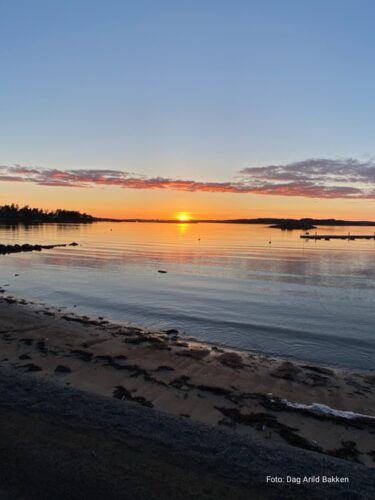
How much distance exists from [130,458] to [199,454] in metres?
0.97

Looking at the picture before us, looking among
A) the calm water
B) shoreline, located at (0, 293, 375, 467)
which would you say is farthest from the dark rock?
the calm water

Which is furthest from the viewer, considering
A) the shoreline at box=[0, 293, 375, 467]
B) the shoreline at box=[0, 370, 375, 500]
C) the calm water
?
the calm water

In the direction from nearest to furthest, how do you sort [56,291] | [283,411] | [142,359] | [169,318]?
[283,411] < [142,359] < [169,318] < [56,291]

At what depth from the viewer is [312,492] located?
15.1 feet

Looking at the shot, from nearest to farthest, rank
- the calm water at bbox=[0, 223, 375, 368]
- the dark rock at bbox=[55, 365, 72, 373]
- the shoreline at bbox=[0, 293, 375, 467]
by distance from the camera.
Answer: the shoreline at bbox=[0, 293, 375, 467] → the dark rock at bbox=[55, 365, 72, 373] → the calm water at bbox=[0, 223, 375, 368]

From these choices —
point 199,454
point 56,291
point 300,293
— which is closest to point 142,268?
point 56,291

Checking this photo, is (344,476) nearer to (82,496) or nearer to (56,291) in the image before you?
(82,496)

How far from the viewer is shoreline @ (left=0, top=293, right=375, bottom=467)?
23.9 feet

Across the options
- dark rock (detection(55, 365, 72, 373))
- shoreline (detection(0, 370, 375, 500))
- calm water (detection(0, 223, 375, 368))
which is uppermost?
shoreline (detection(0, 370, 375, 500))

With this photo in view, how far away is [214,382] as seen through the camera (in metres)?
9.78

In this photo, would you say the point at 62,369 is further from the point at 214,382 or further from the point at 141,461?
the point at 141,461

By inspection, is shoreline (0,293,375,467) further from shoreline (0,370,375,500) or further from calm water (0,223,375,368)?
calm water (0,223,375,368)

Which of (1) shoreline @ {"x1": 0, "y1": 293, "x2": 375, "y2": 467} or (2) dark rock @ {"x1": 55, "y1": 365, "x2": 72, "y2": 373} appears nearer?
(1) shoreline @ {"x1": 0, "y1": 293, "x2": 375, "y2": 467}

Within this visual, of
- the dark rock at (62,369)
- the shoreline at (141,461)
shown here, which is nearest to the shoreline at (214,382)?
the dark rock at (62,369)
